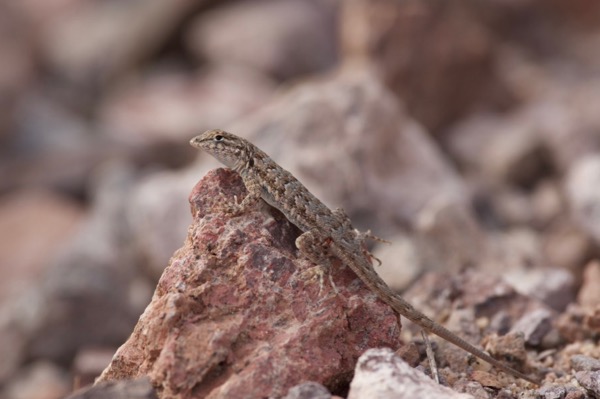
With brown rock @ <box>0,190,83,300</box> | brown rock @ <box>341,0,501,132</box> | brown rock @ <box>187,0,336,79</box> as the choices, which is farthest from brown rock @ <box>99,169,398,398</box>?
brown rock @ <box>187,0,336,79</box>

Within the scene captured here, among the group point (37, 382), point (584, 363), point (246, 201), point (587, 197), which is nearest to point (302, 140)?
point (587, 197)

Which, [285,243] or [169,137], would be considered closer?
[285,243]

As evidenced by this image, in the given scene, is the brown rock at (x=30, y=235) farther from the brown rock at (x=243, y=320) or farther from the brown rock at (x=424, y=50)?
the brown rock at (x=243, y=320)

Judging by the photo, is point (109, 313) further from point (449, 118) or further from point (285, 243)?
point (449, 118)

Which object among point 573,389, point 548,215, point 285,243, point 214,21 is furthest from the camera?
point 214,21

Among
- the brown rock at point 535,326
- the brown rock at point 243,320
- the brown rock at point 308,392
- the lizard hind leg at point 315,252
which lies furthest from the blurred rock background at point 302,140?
the brown rock at point 308,392

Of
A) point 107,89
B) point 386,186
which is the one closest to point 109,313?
point 386,186

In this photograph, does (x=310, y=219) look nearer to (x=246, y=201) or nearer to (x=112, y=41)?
(x=246, y=201)
